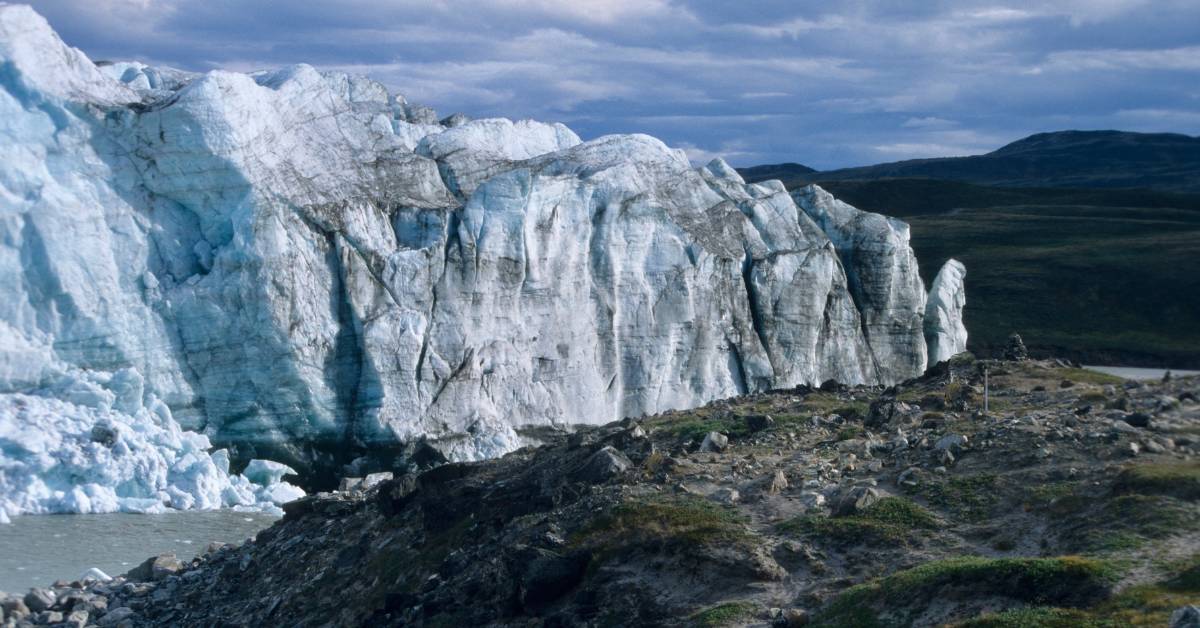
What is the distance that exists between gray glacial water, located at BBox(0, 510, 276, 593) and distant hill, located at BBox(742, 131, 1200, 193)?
134 meters

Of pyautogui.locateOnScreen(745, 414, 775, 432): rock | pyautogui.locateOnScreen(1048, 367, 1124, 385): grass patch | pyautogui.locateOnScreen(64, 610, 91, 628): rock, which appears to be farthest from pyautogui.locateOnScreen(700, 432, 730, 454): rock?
pyautogui.locateOnScreen(64, 610, 91, 628): rock

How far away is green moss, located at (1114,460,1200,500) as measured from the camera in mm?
12164

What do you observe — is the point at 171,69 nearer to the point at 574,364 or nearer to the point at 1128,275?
the point at 574,364

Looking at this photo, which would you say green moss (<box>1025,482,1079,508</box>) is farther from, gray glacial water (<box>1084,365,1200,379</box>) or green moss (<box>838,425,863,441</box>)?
gray glacial water (<box>1084,365,1200,379</box>)

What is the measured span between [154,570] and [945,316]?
2320cm

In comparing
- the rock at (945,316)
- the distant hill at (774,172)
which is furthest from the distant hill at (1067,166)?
the rock at (945,316)

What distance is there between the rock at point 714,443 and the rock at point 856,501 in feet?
9.27

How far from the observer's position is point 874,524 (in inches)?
507

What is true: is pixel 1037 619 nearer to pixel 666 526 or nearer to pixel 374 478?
pixel 666 526

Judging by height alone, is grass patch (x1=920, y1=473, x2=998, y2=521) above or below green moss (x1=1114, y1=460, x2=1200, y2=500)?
below

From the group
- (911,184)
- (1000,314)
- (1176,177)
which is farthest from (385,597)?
(1176,177)

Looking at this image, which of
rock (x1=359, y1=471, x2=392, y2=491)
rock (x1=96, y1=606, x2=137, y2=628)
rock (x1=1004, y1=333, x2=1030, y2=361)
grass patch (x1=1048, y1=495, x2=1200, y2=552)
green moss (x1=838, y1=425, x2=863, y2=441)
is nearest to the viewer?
grass patch (x1=1048, y1=495, x2=1200, y2=552)

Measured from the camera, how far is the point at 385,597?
14789 mm

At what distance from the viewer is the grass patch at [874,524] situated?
1271 centimetres
